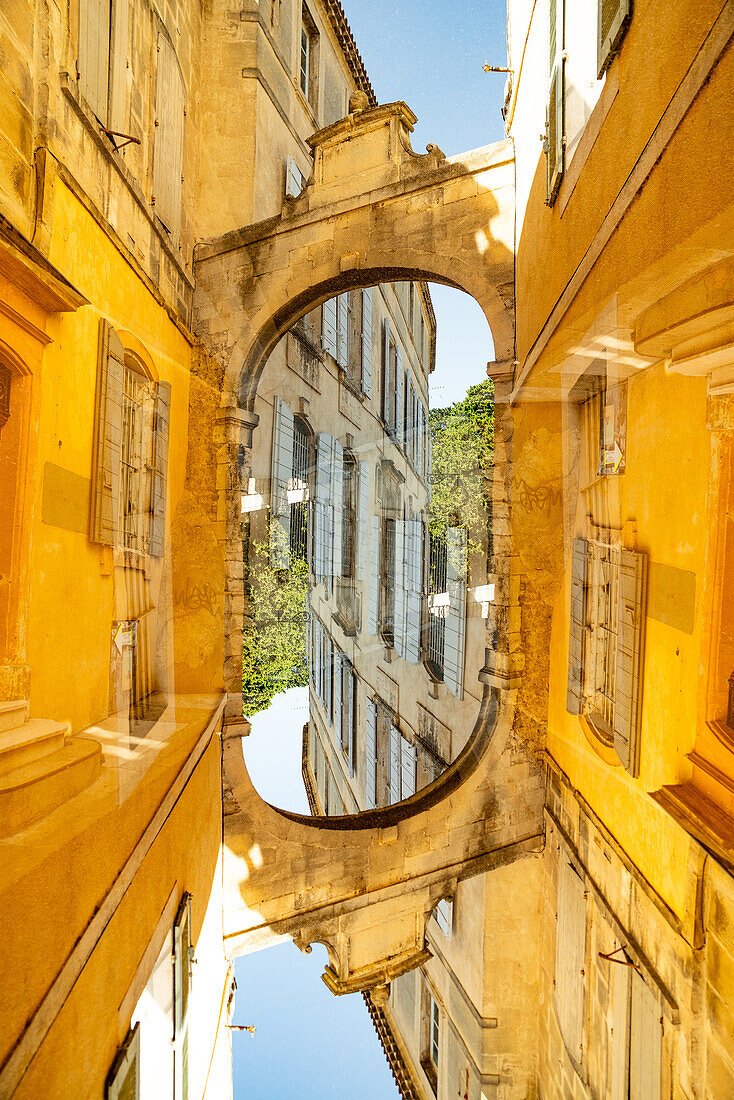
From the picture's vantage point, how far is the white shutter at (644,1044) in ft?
10.3

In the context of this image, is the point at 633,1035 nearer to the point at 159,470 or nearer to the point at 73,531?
the point at 73,531

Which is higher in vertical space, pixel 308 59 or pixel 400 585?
pixel 308 59

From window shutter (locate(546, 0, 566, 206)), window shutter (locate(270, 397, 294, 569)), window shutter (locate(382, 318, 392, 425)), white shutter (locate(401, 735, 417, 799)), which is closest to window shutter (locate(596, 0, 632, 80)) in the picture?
window shutter (locate(546, 0, 566, 206))

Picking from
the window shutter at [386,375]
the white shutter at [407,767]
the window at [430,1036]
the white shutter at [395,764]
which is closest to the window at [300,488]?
the window shutter at [386,375]

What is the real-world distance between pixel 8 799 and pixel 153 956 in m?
1.95

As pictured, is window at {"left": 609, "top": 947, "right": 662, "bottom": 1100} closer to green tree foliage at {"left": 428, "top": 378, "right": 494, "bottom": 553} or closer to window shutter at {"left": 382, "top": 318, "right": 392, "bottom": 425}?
green tree foliage at {"left": 428, "top": 378, "right": 494, "bottom": 553}

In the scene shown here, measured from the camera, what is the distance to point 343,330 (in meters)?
10.2

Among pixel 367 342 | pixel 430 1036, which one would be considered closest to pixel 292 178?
pixel 367 342

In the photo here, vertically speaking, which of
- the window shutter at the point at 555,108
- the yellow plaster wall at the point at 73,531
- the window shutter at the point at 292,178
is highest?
the window shutter at the point at 292,178

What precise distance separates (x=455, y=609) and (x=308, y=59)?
753cm

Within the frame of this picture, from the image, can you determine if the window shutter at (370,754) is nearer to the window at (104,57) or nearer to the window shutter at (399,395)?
the window shutter at (399,395)

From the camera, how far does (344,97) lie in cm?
926

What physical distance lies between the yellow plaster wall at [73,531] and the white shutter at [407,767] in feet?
21.7

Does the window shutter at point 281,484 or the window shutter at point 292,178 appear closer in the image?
the window shutter at point 281,484
